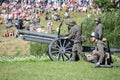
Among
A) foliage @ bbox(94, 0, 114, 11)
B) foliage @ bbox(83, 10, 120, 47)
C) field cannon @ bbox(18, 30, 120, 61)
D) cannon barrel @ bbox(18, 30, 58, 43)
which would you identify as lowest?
foliage @ bbox(83, 10, 120, 47)

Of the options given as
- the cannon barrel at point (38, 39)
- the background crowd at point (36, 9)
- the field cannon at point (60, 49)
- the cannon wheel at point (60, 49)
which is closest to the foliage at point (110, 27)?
the background crowd at point (36, 9)

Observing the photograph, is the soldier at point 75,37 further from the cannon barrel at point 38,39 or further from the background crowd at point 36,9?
the background crowd at point 36,9

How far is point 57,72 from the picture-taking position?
14172 millimetres

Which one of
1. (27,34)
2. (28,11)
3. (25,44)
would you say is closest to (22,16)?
(28,11)

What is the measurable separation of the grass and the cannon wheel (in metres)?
2.73

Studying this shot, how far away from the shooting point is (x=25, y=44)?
4372cm

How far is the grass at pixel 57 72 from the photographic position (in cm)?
1309

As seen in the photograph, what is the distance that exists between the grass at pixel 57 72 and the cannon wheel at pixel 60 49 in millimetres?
2730

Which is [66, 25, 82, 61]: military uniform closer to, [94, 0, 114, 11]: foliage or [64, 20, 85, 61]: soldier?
[64, 20, 85, 61]: soldier

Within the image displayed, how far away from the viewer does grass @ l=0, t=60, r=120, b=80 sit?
13.1 meters

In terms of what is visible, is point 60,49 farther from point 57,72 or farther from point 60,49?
point 57,72

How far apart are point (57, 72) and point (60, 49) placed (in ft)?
16.0

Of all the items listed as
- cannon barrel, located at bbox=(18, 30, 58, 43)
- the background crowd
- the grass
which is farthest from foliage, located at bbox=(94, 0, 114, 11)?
the grass

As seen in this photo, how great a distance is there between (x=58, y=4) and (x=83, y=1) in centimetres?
288
